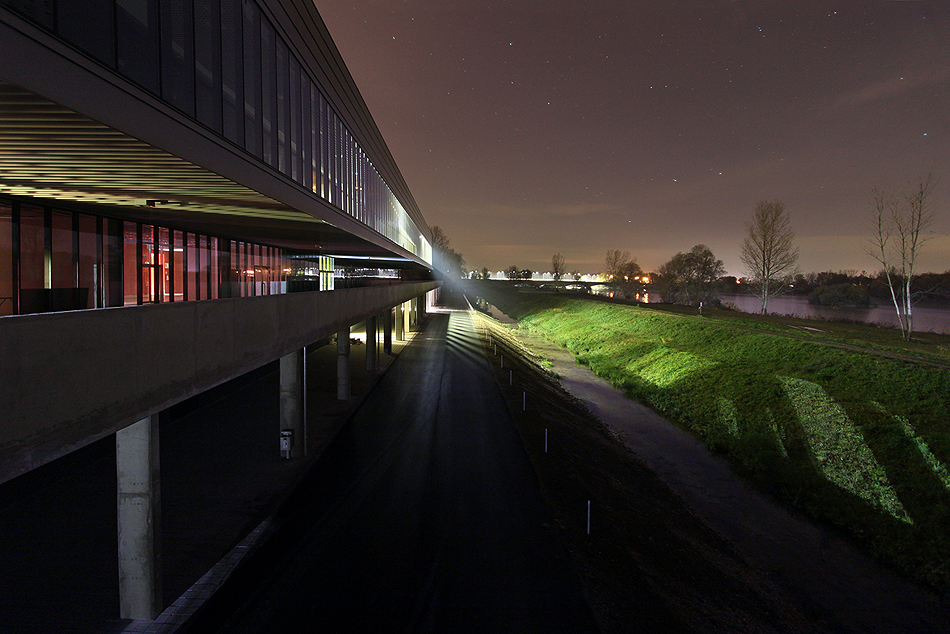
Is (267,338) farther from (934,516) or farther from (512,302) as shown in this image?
(512,302)

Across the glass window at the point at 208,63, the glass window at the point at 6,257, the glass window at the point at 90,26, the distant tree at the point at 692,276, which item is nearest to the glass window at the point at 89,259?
the glass window at the point at 6,257

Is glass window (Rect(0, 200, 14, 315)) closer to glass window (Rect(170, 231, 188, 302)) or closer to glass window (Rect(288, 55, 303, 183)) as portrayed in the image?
glass window (Rect(170, 231, 188, 302))

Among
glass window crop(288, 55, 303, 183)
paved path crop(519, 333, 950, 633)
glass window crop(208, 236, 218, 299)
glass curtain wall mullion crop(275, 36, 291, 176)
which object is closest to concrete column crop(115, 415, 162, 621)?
glass curtain wall mullion crop(275, 36, 291, 176)

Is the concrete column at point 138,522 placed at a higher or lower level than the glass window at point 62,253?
lower

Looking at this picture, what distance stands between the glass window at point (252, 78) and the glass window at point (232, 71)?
306mm

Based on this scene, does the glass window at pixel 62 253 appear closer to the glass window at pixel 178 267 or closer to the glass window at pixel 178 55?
the glass window at pixel 178 267

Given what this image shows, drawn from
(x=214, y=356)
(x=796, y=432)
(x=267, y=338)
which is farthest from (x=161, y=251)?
(x=796, y=432)

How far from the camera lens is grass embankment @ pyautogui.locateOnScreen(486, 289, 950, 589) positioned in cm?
1410

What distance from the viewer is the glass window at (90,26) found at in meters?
7.26

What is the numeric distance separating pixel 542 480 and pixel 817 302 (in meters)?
130

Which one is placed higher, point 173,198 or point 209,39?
point 209,39

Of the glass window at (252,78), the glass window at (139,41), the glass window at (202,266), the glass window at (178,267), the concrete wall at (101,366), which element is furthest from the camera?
the glass window at (202,266)

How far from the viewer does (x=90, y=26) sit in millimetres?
7793

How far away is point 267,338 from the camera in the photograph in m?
11.0
